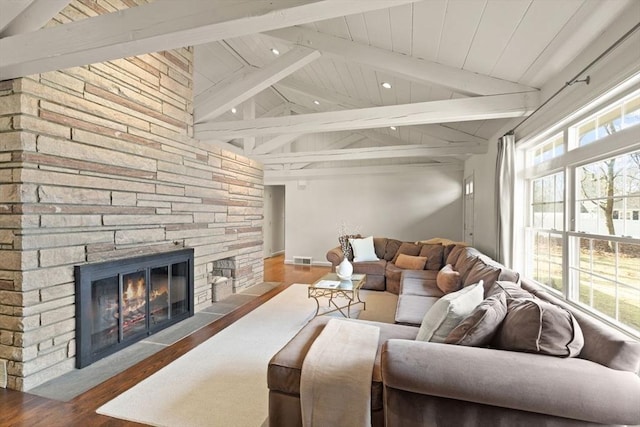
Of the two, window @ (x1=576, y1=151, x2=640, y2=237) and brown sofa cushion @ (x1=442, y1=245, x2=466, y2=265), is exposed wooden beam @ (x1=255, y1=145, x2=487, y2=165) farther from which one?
window @ (x1=576, y1=151, x2=640, y2=237)

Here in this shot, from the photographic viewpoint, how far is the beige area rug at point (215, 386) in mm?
1895

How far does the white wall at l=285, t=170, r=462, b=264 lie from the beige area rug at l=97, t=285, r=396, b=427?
14.6 feet

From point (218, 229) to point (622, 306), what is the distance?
4300 mm

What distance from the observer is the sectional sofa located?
1185 mm

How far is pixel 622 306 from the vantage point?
182cm

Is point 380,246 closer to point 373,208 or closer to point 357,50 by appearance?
point 373,208

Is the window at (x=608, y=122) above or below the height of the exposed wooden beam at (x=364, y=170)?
below

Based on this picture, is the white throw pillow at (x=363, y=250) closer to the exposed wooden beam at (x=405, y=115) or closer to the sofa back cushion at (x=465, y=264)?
the sofa back cushion at (x=465, y=264)

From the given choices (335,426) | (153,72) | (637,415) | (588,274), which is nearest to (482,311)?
(637,415)

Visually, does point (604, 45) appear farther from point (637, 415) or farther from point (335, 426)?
point (335, 426)

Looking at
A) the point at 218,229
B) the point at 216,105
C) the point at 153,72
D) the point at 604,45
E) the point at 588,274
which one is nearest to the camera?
the point at 604,45

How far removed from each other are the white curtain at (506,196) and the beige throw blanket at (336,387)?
92.9 inches

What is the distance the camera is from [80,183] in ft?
8.18

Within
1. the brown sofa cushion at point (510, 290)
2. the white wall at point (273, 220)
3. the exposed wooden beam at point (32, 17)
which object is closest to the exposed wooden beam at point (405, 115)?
the brown sofa cushion at point (510, 290)
